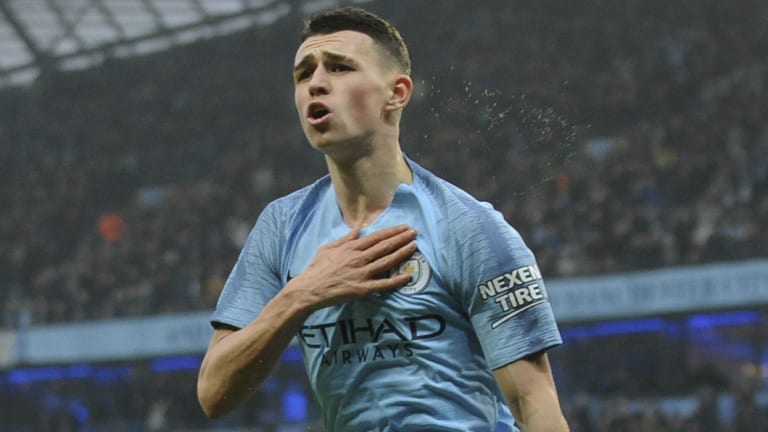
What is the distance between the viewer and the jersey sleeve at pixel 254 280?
2965 millimetres

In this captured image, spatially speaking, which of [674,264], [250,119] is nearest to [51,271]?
[250,119]

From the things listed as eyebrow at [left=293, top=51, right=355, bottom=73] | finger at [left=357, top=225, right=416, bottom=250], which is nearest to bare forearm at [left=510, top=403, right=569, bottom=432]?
finger at [left=357, top=225, right=416, bottom=250]

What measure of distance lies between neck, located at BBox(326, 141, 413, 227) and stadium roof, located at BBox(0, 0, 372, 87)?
25.8 metres

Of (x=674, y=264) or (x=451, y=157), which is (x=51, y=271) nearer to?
(x=451, y=157)

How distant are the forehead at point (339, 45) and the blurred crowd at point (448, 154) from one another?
35.5 ft

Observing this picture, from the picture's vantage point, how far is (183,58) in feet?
94.0

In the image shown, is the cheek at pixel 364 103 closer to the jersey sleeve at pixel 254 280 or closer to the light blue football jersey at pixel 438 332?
the light blue football jersey at pixel 438 332

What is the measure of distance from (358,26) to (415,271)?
60 cm

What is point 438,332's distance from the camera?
280cm

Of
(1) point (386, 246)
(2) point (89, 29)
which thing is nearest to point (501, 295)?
(1) point (386, 246)

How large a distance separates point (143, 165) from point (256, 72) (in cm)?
304

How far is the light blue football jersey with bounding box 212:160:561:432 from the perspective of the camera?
9.05ft

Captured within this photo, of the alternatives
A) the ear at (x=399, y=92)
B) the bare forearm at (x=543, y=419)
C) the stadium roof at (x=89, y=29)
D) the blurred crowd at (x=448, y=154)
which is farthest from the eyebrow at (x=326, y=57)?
the stadium roof at (x=89, y=29)

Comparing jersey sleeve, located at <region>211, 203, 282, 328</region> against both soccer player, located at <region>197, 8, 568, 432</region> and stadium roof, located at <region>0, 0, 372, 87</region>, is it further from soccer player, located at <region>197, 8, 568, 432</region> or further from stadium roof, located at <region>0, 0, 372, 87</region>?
stadium roof, located at <region>0, 0, 372, 87</region>
